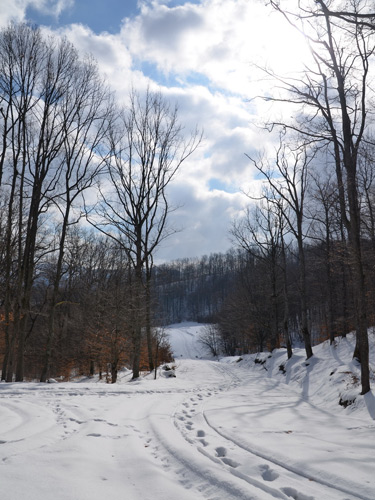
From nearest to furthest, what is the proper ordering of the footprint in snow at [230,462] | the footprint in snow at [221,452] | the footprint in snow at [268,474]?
the footprint in snow at [268,474] → the footprint in snow at [230,462] → the footprint in snow at [221,452]

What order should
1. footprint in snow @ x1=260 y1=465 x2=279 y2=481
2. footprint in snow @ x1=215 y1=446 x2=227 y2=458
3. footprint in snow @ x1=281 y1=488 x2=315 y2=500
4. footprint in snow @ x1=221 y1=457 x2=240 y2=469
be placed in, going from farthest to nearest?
footprint in snow @ x1=215 y1=446 x2=227 y2=458 < footprint in snow @ x1=221 y1=457 x2=240 y2=469 < footprint in snow @ x1=260 y1=465 x2=279 y2=481 < footprint in snow @ x1=281 y1=488 x2=315 y2=500

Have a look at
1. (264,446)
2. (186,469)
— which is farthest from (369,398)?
(186,469)

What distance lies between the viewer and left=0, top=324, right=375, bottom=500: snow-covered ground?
10.2ft

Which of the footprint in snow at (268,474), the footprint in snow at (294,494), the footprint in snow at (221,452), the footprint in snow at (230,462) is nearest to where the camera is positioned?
the footprint in snow at (294,494)

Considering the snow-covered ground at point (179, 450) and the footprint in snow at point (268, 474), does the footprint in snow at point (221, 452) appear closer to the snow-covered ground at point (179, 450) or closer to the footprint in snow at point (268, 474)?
the snow-covered ground at point (179, 450)

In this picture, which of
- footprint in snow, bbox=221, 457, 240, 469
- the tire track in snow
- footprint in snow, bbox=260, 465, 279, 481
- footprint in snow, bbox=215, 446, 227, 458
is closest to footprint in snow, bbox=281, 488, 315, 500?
the tire track in snow

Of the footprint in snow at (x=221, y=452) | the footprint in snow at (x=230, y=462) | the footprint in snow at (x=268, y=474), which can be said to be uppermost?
the footprint in snow at (x=268, y=474)

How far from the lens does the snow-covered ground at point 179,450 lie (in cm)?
312

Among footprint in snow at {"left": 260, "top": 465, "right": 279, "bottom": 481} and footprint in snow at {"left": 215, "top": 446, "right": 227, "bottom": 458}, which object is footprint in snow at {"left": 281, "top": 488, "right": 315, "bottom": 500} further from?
footprint in snow at {"left": 215, "top": 446, "right": 227, "bottom": 458}

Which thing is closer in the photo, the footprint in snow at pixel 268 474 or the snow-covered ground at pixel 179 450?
the snow-covered ground at pixel 179 450

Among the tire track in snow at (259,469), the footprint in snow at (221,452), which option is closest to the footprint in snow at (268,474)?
the tire track in snow at (259,469)

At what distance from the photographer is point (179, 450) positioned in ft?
14.3

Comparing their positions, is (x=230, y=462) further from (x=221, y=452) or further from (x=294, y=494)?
(x=294, y=494)

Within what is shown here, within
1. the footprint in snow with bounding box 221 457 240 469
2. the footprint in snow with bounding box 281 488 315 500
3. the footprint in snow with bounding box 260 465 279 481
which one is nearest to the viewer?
the footprint in snow with bounding box 281 488 315 500
